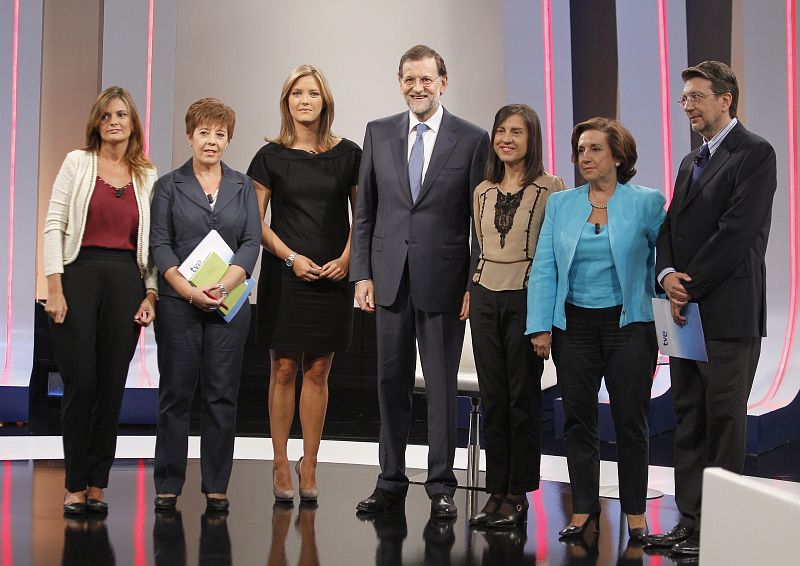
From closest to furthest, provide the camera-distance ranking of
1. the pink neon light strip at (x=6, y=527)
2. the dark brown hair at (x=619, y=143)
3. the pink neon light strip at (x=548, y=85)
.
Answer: the pink neon light strip at (x=6, y=527) → the dark brown hair at (x=619, y=143) → the pink neon light strip at (x=548, y=85)

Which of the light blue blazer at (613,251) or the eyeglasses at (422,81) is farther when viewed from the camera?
the eyeglasses at (422,81)

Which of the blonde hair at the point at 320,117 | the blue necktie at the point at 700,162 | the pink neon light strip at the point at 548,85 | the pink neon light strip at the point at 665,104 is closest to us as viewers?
Answer: the blue necktie at the point at 700,162

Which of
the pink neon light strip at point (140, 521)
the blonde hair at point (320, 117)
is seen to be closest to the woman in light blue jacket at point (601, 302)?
the blonde hair at point (320, 117)

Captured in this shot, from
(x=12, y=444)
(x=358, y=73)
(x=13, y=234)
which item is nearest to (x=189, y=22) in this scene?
(x=358, y=73)

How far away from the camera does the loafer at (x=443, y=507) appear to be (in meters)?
4.00

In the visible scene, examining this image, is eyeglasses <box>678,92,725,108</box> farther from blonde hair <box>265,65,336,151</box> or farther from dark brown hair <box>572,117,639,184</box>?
blonde hair <box>265,65,336,151</box>

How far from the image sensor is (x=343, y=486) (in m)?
4.60

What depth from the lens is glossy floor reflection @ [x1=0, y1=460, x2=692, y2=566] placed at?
3434mm

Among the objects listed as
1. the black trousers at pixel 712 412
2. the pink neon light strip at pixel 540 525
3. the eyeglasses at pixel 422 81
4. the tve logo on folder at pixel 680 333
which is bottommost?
the pink neon light strip at pixel 540 525

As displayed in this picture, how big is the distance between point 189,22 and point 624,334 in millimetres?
5040

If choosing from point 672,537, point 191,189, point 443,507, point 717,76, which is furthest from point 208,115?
point 672,537

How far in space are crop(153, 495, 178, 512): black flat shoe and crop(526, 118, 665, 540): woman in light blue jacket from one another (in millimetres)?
1525

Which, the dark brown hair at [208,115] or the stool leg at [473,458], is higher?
the dark brown hair at [208,115]

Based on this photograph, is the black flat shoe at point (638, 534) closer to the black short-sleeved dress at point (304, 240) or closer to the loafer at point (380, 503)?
the loafer at point (380, 503)
